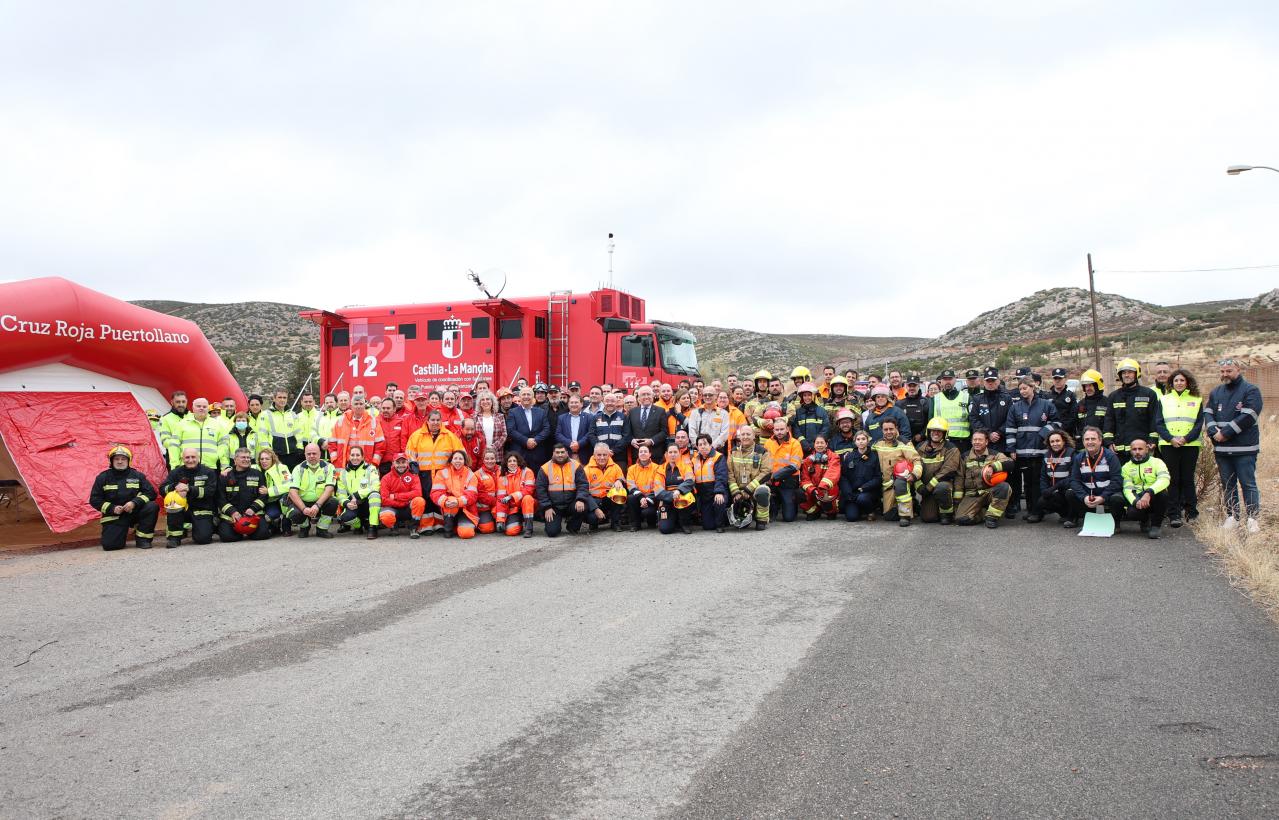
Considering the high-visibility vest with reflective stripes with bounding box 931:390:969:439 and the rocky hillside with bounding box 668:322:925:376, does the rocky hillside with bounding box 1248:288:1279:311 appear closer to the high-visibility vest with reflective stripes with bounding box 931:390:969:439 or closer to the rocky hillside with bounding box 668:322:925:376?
the rocky hillside with bounding box 668:322:925:376

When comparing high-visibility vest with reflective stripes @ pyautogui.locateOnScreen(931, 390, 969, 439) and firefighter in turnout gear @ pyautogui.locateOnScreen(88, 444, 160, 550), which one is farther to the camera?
high-visibility vest with reflective stripes @ pyautogui.locateOnScreen(931, 390, 969, 439)

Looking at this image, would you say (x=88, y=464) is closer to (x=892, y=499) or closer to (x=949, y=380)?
(x=892, y=499)

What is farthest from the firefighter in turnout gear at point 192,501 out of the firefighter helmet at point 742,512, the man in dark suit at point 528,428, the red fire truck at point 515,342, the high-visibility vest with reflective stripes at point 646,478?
the firefighter helmet at point 742,512

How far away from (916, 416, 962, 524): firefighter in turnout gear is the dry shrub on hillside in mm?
2572

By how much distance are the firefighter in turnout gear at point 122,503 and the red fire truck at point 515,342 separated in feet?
20.5

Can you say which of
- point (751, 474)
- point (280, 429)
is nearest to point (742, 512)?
point (751, 474)

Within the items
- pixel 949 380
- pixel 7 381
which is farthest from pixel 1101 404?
pixel 7 381

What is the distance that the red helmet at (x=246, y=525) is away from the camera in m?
10.4

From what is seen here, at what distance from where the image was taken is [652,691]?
4590mm

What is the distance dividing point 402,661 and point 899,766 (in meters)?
3.04

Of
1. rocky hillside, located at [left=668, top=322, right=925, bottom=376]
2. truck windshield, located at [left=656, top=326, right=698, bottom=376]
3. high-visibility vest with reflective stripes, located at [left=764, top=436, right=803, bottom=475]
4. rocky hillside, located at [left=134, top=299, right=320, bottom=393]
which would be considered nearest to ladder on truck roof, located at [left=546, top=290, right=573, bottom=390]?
truck windshield, located at [left=656, top=326, right=698, bottom=376]

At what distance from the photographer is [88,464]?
35.3 feet

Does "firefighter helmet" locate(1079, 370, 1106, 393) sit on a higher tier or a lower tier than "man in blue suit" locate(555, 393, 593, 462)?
higher

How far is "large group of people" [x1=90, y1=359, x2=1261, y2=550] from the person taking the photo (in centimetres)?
965
